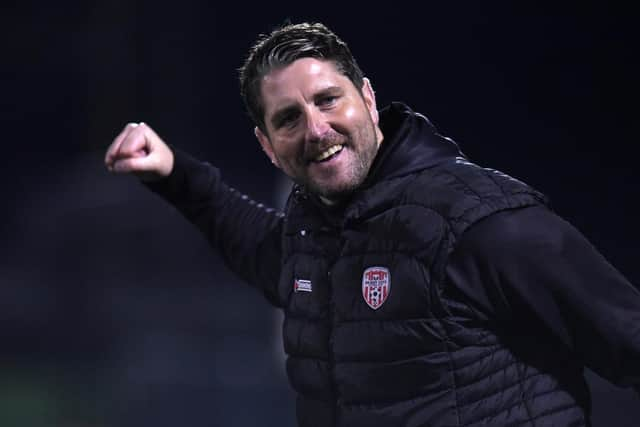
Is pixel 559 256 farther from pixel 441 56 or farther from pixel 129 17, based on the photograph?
pixel 129 17

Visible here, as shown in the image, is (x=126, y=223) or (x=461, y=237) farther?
(x=126, y=223)

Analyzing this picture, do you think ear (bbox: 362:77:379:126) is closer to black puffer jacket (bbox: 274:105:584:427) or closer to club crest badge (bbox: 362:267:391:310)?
black puffer jacket (bbox: 274:105:584:427)

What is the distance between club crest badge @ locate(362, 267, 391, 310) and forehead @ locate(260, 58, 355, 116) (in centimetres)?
31

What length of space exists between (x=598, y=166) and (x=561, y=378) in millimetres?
2297

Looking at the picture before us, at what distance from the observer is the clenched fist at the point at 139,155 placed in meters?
1.48

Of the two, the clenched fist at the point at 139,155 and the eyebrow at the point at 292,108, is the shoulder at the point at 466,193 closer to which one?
the eyebrow at the point at 292,108

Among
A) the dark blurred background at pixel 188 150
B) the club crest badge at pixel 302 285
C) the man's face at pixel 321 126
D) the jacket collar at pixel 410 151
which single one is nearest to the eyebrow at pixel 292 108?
the man's face at pixel 321 126

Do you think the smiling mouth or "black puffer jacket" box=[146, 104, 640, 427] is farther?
the smiling mouth

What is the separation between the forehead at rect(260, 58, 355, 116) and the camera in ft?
4.34

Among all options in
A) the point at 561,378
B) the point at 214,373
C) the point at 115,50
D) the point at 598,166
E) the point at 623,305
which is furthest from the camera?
the point at 115,50

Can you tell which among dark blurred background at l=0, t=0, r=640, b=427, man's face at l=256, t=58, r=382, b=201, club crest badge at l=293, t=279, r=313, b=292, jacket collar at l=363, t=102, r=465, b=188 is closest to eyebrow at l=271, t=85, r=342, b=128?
man's face at l=256, t=58, r=382, b=201

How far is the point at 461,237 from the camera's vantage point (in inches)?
45.0

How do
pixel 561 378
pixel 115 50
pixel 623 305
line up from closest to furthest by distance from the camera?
1. pixel 623 305
2. pixel 561 378
3. pixel 115 50

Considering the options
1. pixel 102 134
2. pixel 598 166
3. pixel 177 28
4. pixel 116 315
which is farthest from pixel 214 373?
pixel 598 166
